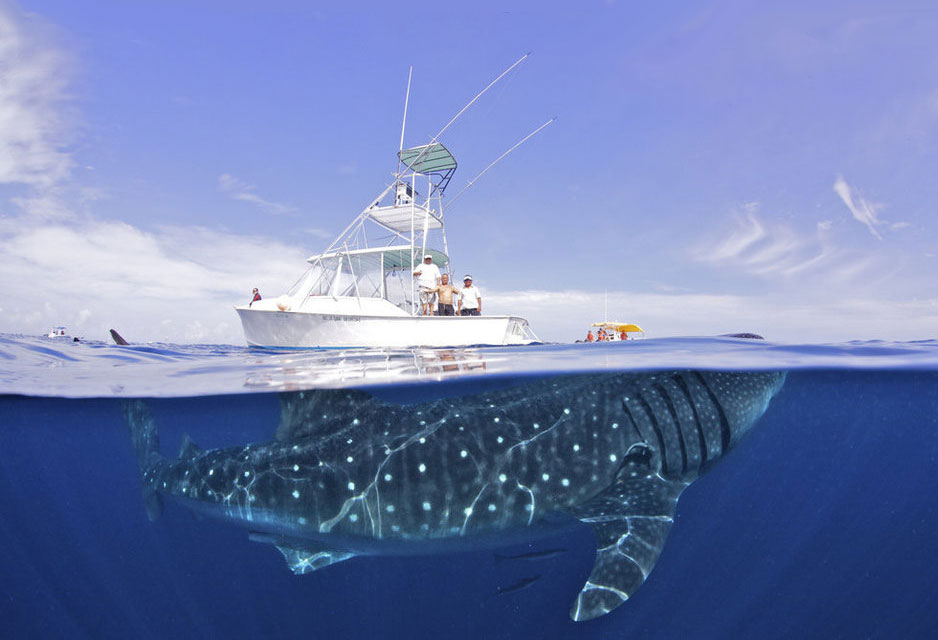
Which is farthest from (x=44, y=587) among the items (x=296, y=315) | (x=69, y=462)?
(x=296, y=315)

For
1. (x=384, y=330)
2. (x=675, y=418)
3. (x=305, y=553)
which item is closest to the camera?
(x=305, y=553)

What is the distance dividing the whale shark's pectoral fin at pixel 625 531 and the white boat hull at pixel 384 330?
12.1 m

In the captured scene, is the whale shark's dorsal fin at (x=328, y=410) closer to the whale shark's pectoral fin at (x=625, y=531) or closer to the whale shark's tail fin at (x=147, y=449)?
the whale shark's tail fin at (x=147, y=449)

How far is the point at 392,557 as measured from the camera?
606cm

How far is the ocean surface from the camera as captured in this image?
7910mm

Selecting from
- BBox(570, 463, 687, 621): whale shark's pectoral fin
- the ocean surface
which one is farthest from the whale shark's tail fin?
BBox(570, 463, 687, 621): whale shark's pectoral fin

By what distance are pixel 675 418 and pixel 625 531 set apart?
1532mm

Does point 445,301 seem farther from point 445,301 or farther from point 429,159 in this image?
point 429,159

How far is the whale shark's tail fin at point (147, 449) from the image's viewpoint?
5.10 metres

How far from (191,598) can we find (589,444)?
34.5ft

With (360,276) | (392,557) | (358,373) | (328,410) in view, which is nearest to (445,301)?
(360,276)

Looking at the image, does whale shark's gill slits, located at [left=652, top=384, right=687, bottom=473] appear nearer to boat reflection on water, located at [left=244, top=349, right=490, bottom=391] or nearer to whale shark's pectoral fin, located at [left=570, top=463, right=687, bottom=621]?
whale shark's pectoral fin, located at [left=570, top=463, right=687, bottom=621]

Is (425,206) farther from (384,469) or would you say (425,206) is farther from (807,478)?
(807,478)

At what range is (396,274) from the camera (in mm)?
19891
